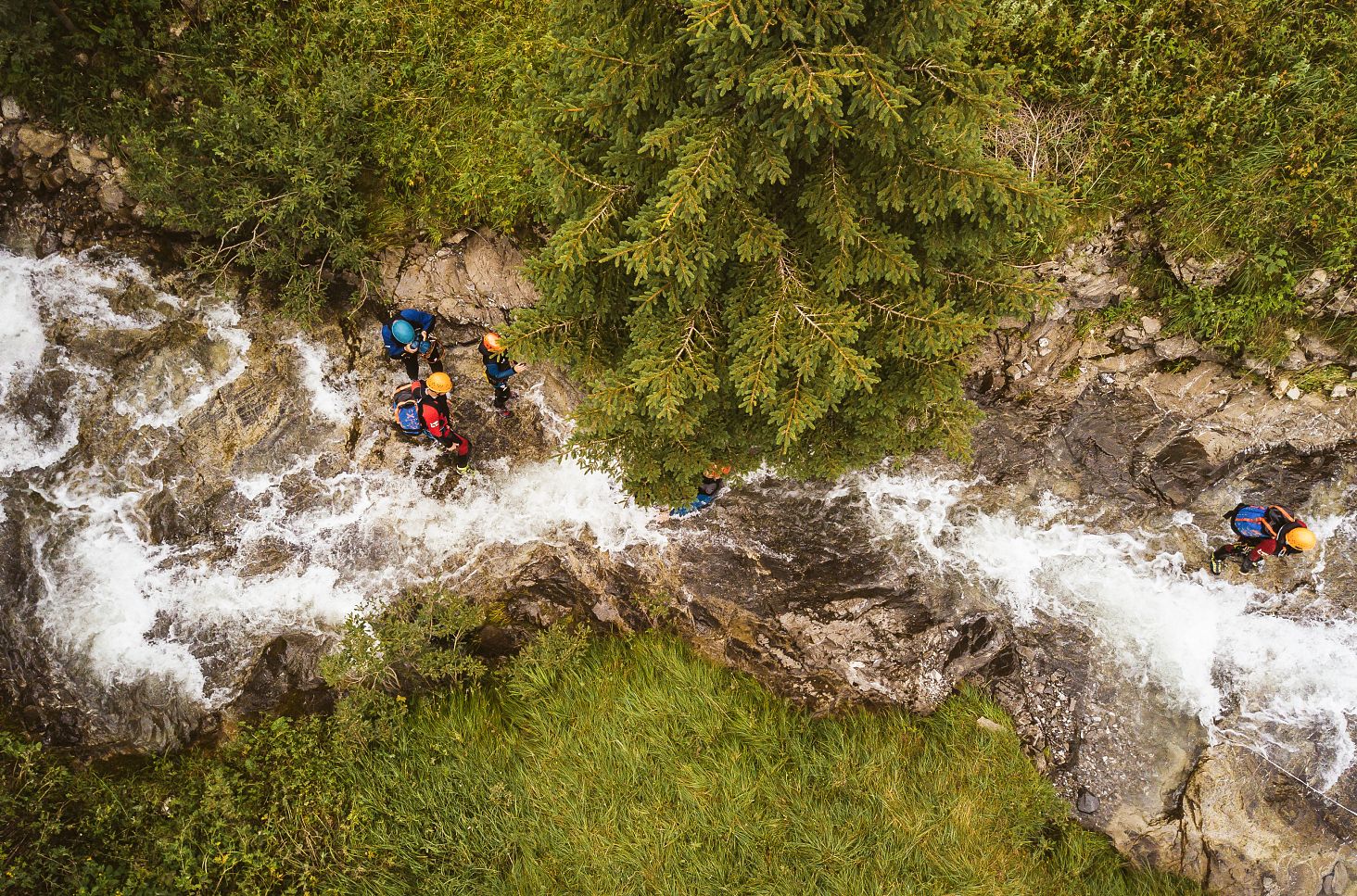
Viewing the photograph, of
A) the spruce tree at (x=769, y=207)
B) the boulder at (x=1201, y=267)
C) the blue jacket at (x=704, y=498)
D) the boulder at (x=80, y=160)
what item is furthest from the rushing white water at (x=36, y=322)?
the boulder at (x=1201, y=267)

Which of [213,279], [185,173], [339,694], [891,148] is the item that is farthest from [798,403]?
[213,279]

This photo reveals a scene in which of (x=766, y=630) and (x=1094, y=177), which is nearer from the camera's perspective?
(x=1094, y=177)

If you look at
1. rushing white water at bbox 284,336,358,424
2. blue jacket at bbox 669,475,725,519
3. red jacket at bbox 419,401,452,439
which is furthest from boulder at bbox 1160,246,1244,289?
rushing white water at bbox 284,336,358,424

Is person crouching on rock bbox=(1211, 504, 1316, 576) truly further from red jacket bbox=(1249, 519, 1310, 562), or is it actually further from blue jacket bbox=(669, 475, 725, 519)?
blue jacket bbox=(669, 475, 725, 519)

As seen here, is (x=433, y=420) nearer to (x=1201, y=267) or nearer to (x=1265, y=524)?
(x=1201, y=267)

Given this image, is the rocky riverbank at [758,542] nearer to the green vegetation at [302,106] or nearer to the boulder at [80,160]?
the boulder at [80,160]

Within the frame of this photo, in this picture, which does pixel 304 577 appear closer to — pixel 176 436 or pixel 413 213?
pixel 176 436

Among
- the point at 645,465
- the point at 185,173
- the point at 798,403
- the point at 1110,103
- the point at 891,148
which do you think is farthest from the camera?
the point at 185,173

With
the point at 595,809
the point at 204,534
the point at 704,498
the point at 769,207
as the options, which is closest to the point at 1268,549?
the point at 704,498
